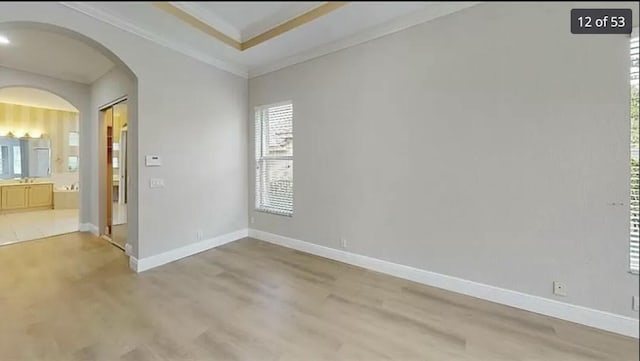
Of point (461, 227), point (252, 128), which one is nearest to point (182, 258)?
point (252, 128)

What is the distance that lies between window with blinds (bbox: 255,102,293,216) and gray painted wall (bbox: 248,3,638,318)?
2.44 feet

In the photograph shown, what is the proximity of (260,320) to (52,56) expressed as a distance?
460 cm

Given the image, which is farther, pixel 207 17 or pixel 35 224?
pixel 35 224

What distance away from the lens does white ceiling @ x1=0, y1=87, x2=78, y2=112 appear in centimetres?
557

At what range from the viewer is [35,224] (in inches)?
224

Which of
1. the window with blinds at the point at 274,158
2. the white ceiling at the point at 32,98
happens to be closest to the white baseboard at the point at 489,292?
the window with blinds at the point at 274,158

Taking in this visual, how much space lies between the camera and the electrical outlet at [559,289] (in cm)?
150

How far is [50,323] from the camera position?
6.86 ft

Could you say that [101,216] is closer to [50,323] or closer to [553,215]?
[50,323]

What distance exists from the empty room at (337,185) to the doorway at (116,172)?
55 mm

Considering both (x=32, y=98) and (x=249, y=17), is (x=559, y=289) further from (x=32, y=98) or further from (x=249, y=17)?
(x=32, y=98)

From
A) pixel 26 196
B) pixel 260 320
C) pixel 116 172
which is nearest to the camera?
pixel 260 320

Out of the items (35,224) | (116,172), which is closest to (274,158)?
(116,172)

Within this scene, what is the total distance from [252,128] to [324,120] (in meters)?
1.48
